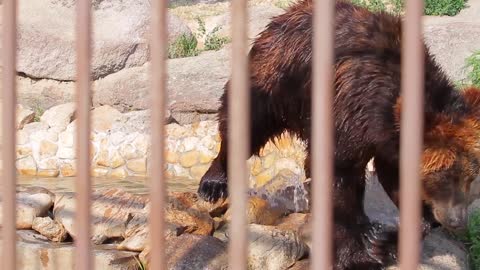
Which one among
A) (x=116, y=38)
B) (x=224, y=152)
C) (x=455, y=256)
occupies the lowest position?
(x=455, y=256)

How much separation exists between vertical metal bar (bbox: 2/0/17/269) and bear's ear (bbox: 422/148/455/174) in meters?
2.67

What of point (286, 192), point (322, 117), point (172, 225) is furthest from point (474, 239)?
point (322, 117)

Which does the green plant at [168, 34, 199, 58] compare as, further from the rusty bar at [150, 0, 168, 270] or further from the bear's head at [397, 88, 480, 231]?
the rusty bar at [150, 0, 168, 270]

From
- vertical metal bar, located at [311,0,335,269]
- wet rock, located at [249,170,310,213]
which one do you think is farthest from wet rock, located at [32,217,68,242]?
vertical metal bar, located at [311,0,335,269]

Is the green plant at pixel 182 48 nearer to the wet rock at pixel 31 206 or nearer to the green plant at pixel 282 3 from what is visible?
the green plant at pixel 282 3

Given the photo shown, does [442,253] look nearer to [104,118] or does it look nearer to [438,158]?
[438,158]

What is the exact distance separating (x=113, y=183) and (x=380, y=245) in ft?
8.62

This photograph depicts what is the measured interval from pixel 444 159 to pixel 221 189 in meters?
1.63

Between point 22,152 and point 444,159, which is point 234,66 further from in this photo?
point 22,152

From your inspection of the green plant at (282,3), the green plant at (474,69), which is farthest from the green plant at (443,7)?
the green plant at (474,69)

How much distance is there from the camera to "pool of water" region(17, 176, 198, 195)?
20.9 ft

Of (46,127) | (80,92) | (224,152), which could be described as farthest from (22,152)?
(80,92)

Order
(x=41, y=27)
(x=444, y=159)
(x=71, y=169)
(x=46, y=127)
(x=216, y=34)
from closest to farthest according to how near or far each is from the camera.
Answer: (x=444, y=159), (x=71, y=169), (x=46, y=127), (x=41, y=27), (x=216, y=34)

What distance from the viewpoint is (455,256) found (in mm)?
4859
